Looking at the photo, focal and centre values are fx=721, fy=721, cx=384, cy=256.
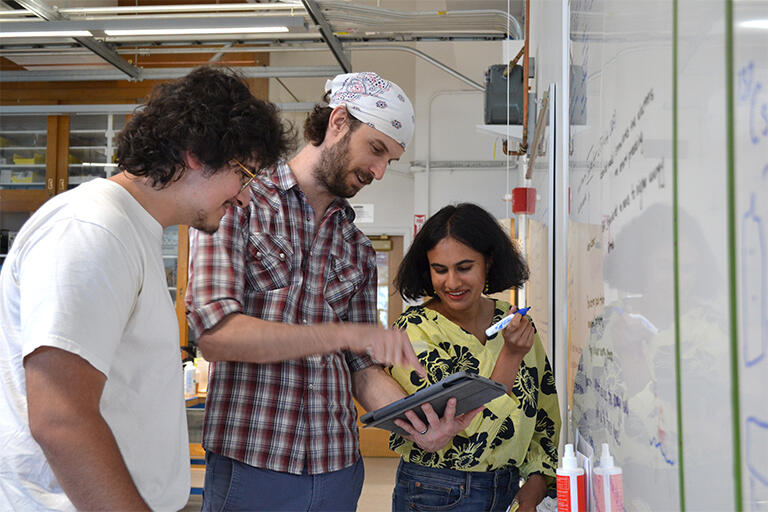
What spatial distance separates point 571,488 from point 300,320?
2.52 feet

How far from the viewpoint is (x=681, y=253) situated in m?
0.56

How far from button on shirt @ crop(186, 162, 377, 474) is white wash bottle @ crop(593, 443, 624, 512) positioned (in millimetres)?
783

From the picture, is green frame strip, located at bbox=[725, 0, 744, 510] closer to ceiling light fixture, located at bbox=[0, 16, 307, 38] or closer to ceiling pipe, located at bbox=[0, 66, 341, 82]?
ceiling light fixture, located at bbox=[0, 16, 307, 38]

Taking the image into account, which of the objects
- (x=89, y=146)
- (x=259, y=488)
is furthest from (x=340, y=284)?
(x=89, y=146)

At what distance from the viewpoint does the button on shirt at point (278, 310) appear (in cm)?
158

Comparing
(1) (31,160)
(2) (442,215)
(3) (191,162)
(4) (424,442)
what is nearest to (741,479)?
(3) (191,162)

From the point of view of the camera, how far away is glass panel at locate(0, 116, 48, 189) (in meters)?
7.47

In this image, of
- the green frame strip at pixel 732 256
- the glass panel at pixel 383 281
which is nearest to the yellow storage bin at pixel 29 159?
the glass panel at pixel 383 281

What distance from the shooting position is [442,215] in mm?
2146

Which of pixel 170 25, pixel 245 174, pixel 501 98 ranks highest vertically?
pixel 170 25

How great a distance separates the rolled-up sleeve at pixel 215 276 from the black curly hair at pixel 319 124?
0.34 meters

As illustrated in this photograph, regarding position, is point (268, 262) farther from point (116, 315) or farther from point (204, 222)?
point (116, 315)

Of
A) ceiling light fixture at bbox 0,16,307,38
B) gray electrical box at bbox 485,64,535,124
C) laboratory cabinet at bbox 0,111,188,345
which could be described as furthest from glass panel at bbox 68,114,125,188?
gray electrical box at bbox 485,64,535,124

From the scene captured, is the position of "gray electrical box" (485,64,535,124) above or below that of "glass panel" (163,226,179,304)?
above
